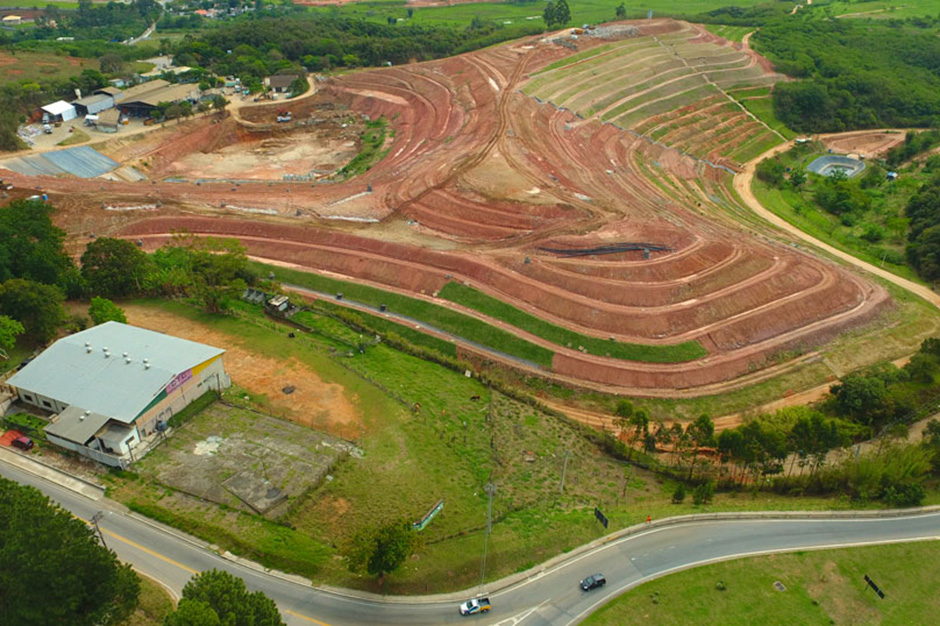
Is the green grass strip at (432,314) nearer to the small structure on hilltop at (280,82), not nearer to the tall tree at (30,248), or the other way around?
the tall tree at (30,248)

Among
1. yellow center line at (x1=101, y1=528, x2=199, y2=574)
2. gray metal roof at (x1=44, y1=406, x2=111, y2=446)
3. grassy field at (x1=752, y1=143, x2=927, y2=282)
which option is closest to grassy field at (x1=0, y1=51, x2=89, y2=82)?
gray metal roof at (x1=44, y1=406, x2=111, y2=446)

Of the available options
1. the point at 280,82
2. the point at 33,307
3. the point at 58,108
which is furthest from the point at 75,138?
the point at 33,307

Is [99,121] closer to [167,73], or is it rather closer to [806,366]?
[167,73]

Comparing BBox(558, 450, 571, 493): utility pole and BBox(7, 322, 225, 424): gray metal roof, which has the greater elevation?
BBox(7, 322, 225, 424): gray metal roof

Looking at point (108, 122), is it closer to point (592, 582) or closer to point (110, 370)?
point (110, 370)

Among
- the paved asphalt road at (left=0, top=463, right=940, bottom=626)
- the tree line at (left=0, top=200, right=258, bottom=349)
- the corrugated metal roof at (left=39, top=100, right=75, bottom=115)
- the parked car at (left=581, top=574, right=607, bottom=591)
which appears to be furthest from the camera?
the corrugated metal roof at (left=39, top=100, right=75, bottom=115)

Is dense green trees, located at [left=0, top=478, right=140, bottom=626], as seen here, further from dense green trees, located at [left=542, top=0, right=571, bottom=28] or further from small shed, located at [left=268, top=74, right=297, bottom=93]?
dense green trees, located at [left=542, top=0, right=571, bottom=28]

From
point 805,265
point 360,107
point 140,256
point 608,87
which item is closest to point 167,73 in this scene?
point 360,107
